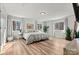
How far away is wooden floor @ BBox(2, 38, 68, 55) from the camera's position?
1.76 meters

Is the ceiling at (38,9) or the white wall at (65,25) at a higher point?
the ceiling at (38,9)

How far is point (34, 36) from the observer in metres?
1.89

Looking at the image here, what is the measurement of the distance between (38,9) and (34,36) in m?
0.57

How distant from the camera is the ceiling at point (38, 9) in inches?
69.3

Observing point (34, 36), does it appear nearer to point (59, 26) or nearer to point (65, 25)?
point (59, 26)

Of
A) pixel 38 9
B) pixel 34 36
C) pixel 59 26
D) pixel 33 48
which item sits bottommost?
pixel 33 48

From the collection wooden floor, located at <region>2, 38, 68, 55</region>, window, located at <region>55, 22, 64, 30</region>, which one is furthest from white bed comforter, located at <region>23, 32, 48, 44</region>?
window, located at <region>55, 22, 64, 30</region>

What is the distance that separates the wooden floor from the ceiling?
56 centimetres

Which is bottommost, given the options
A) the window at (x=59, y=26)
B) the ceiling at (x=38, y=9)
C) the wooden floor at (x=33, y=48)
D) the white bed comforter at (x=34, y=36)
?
the wooden floor at (x=33, y=48)

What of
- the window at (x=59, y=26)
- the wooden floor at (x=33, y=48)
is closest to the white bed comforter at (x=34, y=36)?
the wooden floor at (x=33, y=48)

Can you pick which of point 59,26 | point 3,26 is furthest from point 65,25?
point 3,26

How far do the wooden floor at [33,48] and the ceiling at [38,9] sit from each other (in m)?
0.56

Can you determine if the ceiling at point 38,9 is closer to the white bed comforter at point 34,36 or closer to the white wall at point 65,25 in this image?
the white wall at point 65,25

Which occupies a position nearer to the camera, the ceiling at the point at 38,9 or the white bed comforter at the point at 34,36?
the ceiling at the point at 38,9
